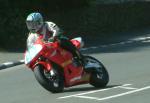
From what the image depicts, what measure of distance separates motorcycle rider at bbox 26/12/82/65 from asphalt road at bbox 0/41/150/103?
81 centimetres

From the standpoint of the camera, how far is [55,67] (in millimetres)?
13289

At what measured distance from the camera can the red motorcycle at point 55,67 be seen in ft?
43.0

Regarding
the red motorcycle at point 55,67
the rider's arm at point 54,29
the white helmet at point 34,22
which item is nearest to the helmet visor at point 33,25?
the white helmet at point 34,22

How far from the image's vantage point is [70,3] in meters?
30.3

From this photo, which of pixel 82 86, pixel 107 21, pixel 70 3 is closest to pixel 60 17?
pixel 70 3

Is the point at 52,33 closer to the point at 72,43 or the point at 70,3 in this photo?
the point at 72,43

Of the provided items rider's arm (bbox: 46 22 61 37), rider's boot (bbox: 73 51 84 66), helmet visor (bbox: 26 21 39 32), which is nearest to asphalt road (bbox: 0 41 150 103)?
rider's boot (bbox: 73 51 84 66)

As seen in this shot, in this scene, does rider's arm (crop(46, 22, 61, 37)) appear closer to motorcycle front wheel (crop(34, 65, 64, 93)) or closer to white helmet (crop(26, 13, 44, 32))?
white helmet (crop(26, 13, 44, 32))

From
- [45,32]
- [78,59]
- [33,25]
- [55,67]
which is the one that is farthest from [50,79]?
[33,25]

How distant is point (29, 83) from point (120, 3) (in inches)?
728

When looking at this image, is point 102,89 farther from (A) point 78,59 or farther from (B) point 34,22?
(B) point 34,22

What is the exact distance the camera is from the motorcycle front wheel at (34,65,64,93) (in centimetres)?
1304

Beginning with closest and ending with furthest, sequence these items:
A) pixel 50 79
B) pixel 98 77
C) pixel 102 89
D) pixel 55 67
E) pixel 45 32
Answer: pixel 50 79, pixel 55 67, pixel 45 32, pixel 102 89, pixel 98 77

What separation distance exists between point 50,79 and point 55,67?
10.3 inches
